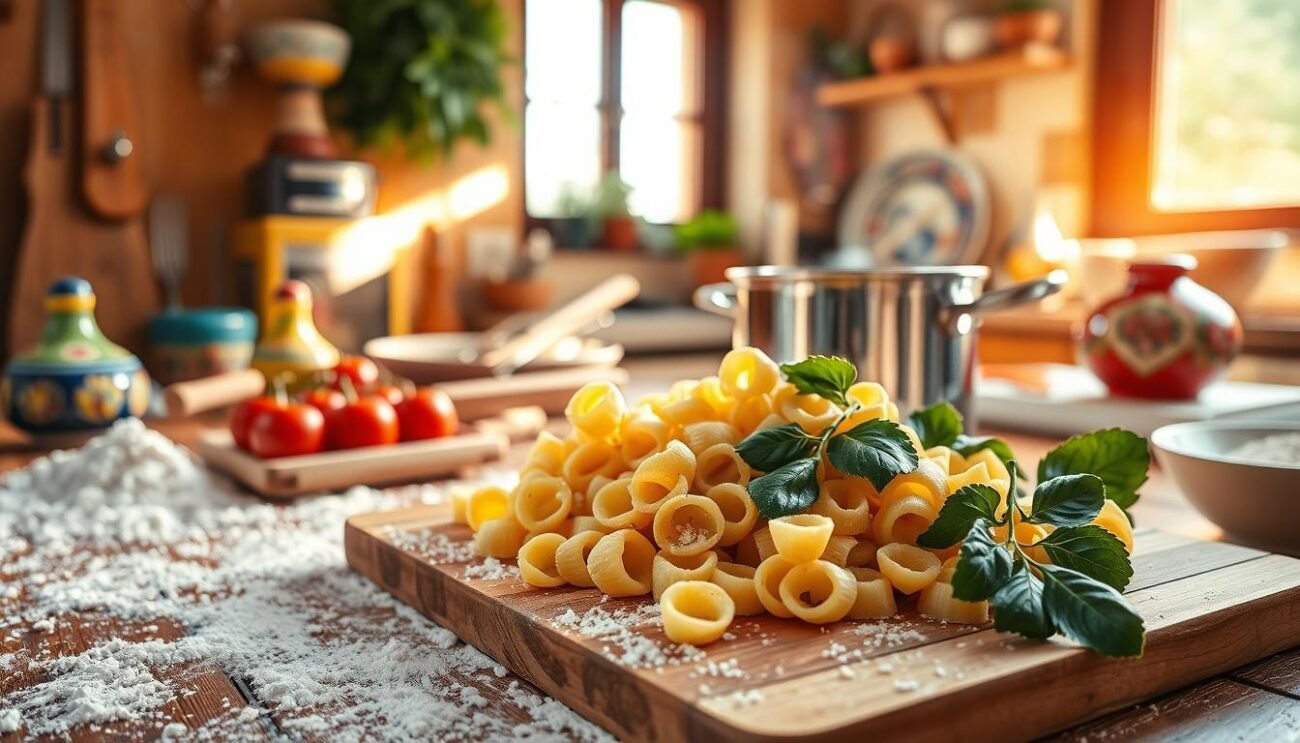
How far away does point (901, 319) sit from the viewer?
37.6 inches

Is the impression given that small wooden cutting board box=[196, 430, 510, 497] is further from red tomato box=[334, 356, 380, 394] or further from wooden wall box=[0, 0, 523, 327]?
wooden wall box=[0, 0, 523, 327]

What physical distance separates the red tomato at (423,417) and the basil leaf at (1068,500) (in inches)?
30.5

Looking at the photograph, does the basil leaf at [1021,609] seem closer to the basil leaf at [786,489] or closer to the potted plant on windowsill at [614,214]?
the basil leaf at [786,489]

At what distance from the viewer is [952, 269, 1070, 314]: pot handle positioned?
0.93m

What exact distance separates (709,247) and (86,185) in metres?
1.89

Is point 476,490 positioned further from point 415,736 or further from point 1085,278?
point 1085,278

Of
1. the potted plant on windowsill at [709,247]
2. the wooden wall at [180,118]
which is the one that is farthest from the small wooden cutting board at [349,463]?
the potted plant on windowsill at [709,247]

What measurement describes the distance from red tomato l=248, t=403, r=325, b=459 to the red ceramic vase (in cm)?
95

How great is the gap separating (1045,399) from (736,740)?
0.96 m

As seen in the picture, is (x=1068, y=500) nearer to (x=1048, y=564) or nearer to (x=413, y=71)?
(x=1048, y=564)

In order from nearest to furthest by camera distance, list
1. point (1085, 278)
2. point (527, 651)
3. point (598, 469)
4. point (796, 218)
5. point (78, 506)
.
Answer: point (527, 651) → point (598, 469) → point (78, 506) → point (1085, 278) → point (796, 218)

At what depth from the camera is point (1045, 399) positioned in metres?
1.28

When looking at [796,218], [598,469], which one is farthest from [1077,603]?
[796,218]

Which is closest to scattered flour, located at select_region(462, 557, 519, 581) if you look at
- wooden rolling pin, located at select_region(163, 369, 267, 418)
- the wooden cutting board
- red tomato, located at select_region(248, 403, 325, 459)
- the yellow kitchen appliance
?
the wooden cutting board
